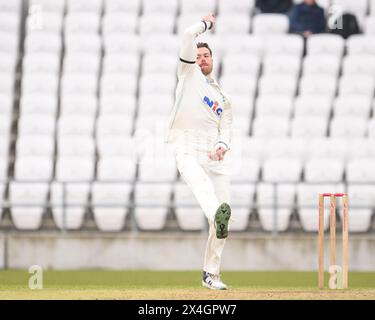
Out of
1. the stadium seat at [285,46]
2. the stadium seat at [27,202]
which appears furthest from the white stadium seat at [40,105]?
the stadium seat at [285,46]

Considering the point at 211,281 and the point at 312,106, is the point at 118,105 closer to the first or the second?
the point at 312,106

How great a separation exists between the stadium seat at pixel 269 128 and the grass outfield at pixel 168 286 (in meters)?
2.48

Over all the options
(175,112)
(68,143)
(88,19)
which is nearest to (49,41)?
(88,19)

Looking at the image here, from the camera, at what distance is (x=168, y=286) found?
1159cm

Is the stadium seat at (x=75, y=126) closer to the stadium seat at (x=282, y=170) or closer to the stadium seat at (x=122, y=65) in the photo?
the stadium seat at (x=122, y=65)

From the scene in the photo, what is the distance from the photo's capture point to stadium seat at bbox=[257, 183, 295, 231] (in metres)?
15.4

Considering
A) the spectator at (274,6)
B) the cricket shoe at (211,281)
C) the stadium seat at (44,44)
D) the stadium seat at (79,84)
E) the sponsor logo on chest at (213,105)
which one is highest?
the spectator at (274,6)

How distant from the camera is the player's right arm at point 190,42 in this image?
10.1 metres

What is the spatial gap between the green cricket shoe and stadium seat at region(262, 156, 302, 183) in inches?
237

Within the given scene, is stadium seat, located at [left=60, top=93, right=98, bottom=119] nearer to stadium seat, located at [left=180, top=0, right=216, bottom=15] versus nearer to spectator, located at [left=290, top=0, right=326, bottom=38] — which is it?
stadium seat, located at [left=180, top=0, right=216, bottom=15]

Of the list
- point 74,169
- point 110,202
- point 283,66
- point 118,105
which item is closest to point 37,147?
point 74,169

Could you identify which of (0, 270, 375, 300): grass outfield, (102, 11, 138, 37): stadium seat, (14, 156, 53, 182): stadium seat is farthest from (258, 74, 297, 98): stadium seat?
(0, 270, 375, 300): grass outfield
